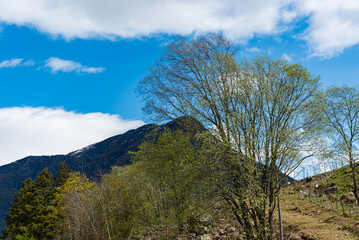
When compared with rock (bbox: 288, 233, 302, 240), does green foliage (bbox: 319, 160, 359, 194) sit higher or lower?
higher

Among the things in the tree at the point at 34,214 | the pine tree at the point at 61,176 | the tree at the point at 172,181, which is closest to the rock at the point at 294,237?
the tree at the point at 172,181

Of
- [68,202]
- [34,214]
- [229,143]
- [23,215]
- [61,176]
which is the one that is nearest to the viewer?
[229,143]

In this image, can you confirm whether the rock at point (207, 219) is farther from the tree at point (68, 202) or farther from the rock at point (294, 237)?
the tree at point (68, 202)

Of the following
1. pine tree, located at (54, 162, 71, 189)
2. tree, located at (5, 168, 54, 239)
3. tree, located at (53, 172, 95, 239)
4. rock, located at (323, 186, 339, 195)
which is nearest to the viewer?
rock, located at (323, 186, 339, 195)

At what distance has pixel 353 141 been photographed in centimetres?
2438

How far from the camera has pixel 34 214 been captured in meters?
40.8

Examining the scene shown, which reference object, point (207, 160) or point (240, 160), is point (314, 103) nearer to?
point (240, 160)

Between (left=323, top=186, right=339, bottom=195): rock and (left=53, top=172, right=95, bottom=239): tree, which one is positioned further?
(left=53, top=172, right=95, bottom=239): tree

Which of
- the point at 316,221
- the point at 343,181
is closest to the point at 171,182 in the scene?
the point at 316,221

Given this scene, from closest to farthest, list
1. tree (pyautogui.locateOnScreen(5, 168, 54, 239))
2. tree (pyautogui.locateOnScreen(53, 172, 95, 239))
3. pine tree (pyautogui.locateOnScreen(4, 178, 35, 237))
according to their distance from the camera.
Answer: tree (pyautogui.locateOnScreen(53, 172, 95, 239)), tree (pyautogui.locateOnScreen(5, 168, 54, 239)), pine tree (pyautogui.locateOnScreen(4, 178, 35, 237))

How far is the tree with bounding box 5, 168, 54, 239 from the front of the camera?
39594 mm

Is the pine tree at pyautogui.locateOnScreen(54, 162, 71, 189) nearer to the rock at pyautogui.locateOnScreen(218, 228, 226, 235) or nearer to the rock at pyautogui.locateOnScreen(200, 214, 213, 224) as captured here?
the rock at pyautogui.locateOnScreen(200, 214, 213, 224)

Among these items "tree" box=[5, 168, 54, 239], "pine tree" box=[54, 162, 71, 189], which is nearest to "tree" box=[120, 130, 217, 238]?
"tree" box=[5, 168, 54, 239]

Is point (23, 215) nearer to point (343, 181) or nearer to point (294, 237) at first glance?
point (294, 237)
